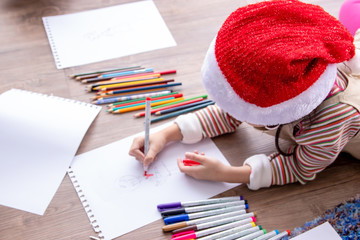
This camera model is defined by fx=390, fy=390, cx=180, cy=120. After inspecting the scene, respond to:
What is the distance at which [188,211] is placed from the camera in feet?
2.19

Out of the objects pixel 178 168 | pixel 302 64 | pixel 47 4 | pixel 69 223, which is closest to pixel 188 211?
pixel 178 168

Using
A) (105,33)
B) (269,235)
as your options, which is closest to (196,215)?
(269,235)

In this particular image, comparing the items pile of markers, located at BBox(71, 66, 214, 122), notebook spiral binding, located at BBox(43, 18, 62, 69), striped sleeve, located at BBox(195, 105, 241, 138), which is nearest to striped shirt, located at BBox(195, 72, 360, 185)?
striped sleeve, located at BBox(195, 105, 241, 138)

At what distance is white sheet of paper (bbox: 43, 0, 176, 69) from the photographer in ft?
3.07

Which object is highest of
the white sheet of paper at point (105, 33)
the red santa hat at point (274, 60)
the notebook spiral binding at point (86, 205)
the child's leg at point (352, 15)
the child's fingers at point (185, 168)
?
the red santa hat at point (274, 60)

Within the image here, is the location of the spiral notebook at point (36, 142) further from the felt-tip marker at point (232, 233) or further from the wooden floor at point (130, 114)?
the felt-tip marker at point (232, 233)

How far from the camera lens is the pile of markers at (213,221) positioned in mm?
642

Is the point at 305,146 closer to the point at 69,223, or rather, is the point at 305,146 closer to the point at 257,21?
the point at 257,21

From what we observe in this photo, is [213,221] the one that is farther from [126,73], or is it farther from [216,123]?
[126,73]

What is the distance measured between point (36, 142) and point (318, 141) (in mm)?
530

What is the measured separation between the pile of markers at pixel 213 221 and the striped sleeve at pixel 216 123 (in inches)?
5.8

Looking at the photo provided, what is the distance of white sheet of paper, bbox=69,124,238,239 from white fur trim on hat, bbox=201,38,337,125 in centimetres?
19

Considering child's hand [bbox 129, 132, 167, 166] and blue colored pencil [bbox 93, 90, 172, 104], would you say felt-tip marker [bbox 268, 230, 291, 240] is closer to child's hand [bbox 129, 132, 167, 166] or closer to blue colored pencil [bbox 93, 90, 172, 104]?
child's hand [bbox 129, 132, 167, 166]

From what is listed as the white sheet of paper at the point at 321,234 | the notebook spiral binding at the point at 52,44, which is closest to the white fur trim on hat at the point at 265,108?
the white sheet of paper at the point at 321,234
